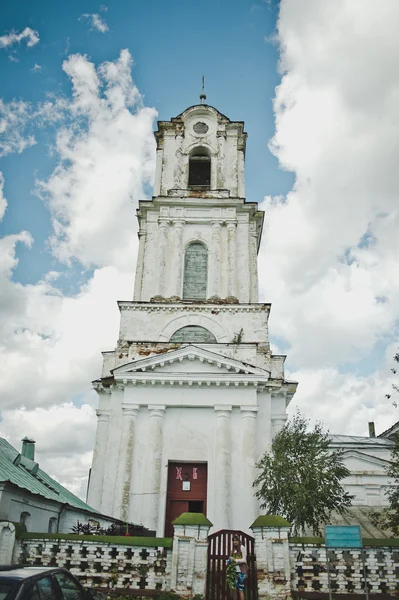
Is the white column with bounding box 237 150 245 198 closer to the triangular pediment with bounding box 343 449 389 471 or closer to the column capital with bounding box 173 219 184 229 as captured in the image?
the column capital with bounding box 173 219 184 229

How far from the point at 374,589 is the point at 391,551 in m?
0.93

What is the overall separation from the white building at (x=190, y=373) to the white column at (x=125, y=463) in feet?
0.14

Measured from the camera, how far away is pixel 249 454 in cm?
2180

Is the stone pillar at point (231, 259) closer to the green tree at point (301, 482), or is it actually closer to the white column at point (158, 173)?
the white column at point (158, 173)

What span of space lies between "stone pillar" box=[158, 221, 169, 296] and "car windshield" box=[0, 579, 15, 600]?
22.3 meters

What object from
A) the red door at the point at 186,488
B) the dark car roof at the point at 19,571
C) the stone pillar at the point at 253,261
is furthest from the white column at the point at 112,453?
the dark car roof at the point at 19,571

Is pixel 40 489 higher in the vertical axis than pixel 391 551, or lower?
higher

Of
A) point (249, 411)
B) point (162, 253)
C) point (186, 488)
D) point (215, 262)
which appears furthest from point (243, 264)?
point (186, 488)

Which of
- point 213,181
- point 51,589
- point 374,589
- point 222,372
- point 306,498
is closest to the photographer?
point 51,589

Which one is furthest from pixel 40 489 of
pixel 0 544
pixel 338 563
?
pixel 338 563

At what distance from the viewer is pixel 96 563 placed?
11.7 metres

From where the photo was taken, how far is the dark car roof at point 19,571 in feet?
20.6

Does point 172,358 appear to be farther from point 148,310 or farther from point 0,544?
point 0,544

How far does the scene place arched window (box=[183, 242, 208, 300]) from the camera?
2864 cm
